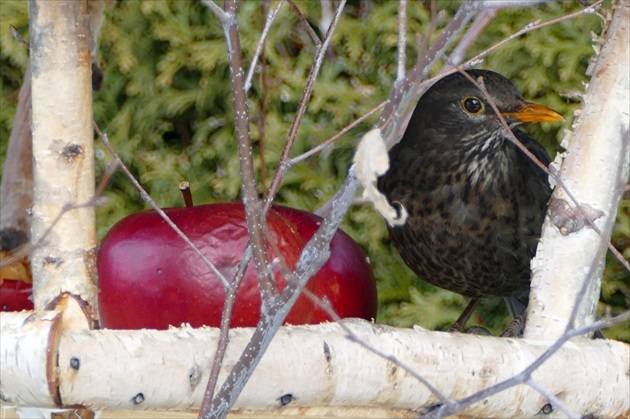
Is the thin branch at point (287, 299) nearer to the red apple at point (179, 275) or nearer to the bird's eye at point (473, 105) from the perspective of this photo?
the red apple at point (179, 275)

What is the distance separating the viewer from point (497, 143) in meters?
2.28

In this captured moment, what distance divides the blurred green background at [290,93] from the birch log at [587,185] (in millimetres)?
690

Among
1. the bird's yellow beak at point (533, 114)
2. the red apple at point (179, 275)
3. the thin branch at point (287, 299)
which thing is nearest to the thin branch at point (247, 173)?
the thin branch at point (287, 299)

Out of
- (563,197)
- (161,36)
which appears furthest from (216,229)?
(161,36)

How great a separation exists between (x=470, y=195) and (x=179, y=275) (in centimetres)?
87

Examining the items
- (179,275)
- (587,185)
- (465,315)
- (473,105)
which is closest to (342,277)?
(179,275)

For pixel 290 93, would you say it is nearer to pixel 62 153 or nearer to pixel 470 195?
pixel 470 195

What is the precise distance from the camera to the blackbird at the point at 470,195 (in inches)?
87.5

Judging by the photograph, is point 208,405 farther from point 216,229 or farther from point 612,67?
point 612,67

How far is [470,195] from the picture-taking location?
226 cm

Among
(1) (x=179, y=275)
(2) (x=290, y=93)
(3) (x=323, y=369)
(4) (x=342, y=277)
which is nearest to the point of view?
(3) (x=323, y=369)

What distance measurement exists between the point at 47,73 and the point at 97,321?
37 centimetres

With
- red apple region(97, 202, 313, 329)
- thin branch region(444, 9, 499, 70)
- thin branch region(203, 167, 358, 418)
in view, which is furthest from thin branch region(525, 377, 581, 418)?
thin branch region(444, 9, 499, 70)

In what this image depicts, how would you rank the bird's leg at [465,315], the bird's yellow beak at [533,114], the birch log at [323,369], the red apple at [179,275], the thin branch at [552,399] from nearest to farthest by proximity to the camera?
the thin branch at [552,399], the birch log at [323,369], the red apple at [179,275], the bird's yellow beak at [533,114], the bird's leg at [465,315]
